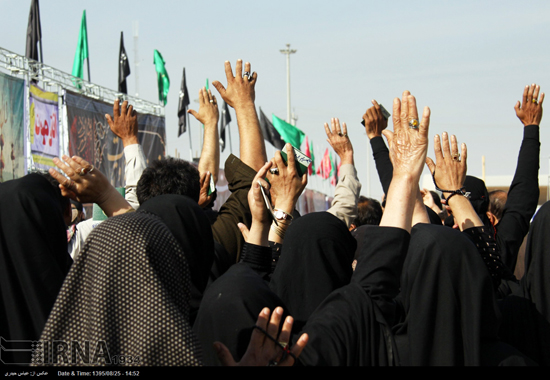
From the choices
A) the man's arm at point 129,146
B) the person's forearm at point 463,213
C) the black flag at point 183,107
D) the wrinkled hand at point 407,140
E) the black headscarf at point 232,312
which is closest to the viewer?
the black headscarf at point 232,312

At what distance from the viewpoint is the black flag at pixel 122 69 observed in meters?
14.9

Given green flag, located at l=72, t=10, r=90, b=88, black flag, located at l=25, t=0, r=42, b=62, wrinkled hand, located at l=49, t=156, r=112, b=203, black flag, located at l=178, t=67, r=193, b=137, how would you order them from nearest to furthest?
wrinkled hand, located at l=49, t=156, r=112, b=203 < black flag, located at l=25, t=0, r=42, b=62 < green flag, located at l=72, t=10, r=90, b=88 < black flag, located at l=178, t=67, r=193, b=137

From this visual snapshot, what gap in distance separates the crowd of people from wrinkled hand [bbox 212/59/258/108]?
652 millimetres

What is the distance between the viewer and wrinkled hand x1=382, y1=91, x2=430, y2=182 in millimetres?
2051

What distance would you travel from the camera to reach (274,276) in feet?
7.68

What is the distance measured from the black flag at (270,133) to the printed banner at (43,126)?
27.7ft

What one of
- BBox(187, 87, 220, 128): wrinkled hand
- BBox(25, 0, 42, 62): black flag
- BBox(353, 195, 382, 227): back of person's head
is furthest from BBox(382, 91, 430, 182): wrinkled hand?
BBox(25, 0, 42, 62): black flag

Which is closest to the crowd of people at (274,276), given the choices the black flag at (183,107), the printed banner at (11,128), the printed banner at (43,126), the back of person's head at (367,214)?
the back of person's head at (367,214)

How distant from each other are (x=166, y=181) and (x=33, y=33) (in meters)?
9.47

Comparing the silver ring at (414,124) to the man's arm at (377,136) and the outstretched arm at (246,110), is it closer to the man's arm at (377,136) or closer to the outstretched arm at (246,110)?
the man's arm at (377,136)

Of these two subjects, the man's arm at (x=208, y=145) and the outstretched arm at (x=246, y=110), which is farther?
the man's arm at (x=208, y=145)

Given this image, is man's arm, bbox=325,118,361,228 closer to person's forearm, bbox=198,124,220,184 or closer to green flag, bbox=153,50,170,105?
person's forearm, bbox=198,124,220,184

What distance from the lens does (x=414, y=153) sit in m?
2.06

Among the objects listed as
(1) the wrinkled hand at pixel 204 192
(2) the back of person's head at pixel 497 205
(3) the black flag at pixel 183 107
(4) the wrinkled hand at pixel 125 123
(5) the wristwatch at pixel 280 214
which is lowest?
(2) the back of person's head at pixel 497 205
